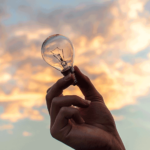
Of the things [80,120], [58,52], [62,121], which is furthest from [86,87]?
[62,121]

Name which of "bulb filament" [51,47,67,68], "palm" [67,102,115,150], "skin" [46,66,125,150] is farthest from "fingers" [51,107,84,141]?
"bulb filament" [51,47,67,68]

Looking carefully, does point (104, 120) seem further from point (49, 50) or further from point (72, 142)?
point (49, 50)

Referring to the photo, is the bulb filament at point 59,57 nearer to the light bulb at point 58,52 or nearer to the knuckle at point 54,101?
the light bulb at point 58,52

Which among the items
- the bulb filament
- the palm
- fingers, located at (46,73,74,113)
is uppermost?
the bulb filament

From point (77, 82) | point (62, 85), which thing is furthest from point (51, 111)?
point (77, 82)

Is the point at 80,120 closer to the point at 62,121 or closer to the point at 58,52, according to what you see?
the point at 62,121

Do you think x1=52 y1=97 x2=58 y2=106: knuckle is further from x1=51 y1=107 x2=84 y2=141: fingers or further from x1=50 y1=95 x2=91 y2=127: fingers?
x1=51 y1=107 x2=84 y2=141: fingers
